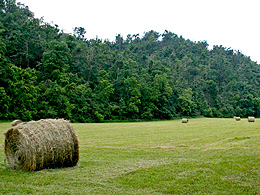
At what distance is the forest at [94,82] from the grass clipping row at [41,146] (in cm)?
3379

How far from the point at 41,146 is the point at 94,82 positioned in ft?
198

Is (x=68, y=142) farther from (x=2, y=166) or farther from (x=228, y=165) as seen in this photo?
(x=228, y=165)

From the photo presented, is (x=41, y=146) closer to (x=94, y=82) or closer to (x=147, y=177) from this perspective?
(x=147, y=177)

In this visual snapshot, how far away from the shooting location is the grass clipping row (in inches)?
334

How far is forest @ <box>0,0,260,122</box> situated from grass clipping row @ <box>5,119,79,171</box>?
33.8 metres

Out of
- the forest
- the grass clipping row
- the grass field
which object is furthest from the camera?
the forest

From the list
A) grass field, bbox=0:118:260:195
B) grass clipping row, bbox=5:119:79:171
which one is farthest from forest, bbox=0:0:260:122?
grass field, bbox=0:118:260:195

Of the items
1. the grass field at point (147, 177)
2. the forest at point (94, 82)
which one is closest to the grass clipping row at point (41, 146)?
the grass field at point (147, 177)

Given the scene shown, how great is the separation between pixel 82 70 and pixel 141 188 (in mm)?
63260

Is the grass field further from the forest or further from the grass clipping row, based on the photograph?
the forest

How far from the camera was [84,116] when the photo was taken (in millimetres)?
56000

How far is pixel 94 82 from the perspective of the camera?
68.5m

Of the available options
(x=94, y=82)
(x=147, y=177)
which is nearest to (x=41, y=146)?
(x=147, y=177)

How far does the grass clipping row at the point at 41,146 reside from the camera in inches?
334
